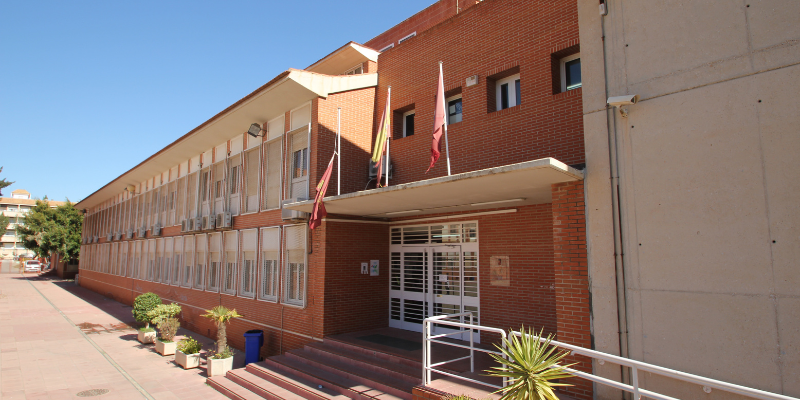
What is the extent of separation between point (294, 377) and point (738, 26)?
31.4 feet

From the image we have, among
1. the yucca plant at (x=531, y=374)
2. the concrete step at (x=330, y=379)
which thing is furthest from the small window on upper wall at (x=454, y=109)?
the yucca plant at (x=531, y=374)

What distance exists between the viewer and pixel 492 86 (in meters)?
9.97

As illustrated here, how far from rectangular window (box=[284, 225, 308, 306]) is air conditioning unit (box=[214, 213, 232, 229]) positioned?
376 centimetres

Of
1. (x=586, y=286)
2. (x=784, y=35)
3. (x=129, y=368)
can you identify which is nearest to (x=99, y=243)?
(x=129, y=368)

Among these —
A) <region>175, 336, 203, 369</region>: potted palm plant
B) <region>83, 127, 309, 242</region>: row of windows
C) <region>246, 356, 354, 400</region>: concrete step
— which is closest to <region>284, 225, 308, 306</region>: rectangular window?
<region>83, 127, 309, 242</region>: row of windows

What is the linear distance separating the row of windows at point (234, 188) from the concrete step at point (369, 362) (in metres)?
3.93

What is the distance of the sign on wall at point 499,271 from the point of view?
9.03 m

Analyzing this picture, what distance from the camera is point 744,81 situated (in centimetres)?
507

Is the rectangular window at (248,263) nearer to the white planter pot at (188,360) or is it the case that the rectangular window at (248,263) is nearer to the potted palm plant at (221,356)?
the potted palm plant at (221,356)

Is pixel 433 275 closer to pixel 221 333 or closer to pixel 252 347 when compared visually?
pixel 252 347

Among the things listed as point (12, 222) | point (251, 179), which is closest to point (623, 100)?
point (251, 179)

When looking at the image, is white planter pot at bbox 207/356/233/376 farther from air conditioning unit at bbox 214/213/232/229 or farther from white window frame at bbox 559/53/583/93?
white window frame at bbox 559/53/583/93

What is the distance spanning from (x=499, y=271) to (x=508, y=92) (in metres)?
3.89

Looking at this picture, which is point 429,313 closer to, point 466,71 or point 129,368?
point 466,71
